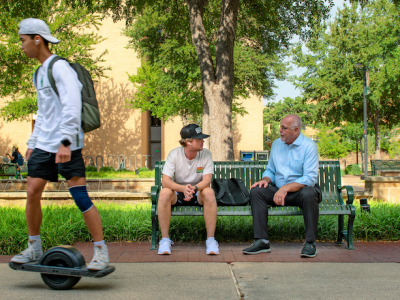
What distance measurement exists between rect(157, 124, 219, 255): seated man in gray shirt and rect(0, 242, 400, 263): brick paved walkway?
6.3 inches

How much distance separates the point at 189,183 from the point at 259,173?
1.17m

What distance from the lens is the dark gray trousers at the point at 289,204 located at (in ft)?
13.9

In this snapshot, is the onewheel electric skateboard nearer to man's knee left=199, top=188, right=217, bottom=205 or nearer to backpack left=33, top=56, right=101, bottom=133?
backpack left=33, top=56, right=101, bottom=133

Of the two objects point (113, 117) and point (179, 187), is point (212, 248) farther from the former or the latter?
point (113, 117)

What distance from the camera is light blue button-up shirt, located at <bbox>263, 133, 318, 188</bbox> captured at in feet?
14.5

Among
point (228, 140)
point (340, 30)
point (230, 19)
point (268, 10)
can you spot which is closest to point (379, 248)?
point (228, 140)

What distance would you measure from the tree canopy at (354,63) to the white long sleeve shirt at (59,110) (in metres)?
21.6

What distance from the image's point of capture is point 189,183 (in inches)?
183

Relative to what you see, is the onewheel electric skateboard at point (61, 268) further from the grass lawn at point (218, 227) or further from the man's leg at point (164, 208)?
the grass lawn at point (218, 227)

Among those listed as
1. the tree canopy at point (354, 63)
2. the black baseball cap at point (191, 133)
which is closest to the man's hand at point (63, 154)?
the black baseball cap at point (191, 133)

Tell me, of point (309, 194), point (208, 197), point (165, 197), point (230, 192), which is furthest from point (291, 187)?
point (165, 197)

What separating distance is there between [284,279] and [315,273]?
37 cm

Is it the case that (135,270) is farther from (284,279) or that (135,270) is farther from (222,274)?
(284,279)

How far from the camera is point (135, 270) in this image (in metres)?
3.65
